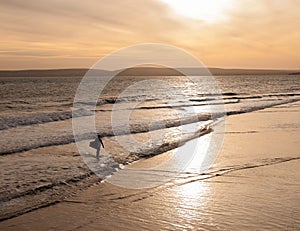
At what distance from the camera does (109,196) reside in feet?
25.6

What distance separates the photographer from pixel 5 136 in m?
16.8

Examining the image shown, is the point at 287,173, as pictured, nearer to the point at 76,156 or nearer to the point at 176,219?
the point at 176,219

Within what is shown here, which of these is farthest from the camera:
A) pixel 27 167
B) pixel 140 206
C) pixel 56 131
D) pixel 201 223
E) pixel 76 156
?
pixel 56 131

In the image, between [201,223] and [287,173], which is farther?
[287,173]

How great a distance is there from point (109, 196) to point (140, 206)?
94cm

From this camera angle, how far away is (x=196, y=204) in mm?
7156

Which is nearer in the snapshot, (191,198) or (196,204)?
(196,204)

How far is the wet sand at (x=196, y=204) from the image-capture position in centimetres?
618

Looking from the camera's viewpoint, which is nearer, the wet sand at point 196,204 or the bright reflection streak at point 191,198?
the wet sand at point 196,204

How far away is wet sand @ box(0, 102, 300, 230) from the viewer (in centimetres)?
618

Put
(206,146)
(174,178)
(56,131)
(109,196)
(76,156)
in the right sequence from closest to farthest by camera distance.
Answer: (109,196) < (174,178) < (76,156) < (206,146) < (56,131)

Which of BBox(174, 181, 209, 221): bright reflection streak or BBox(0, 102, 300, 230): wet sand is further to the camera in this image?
BBox(174, 181, 209, 221): bright reflection streak

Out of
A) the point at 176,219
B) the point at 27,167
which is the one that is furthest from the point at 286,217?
the point at 27,167

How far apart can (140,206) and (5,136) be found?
1151 centimetres
